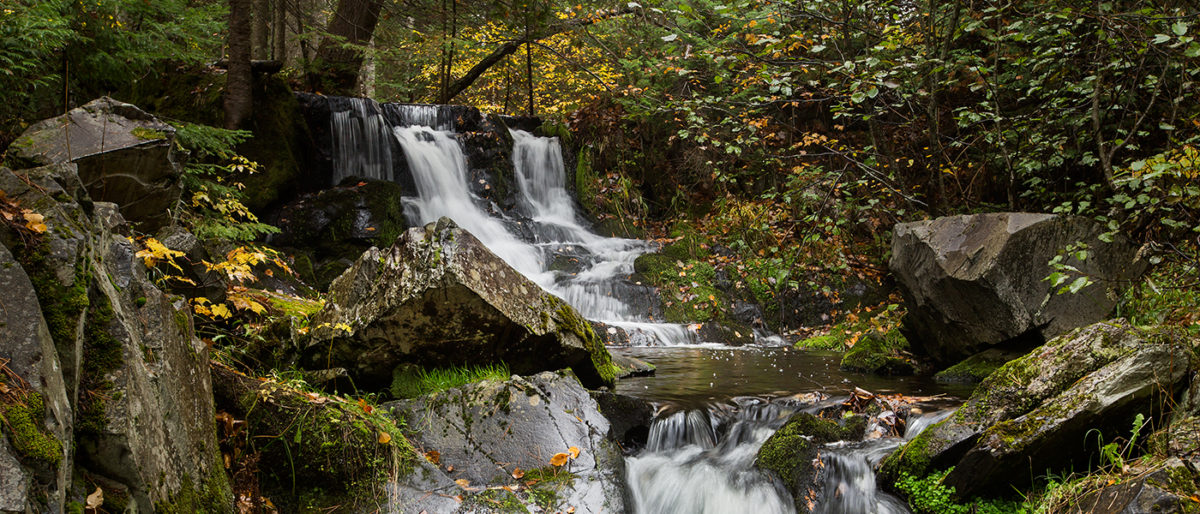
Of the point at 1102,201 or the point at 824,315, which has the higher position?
the point at 1102,201

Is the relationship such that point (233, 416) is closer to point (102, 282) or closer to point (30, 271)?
point (102, 282)

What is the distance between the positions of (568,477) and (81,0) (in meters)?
6.68

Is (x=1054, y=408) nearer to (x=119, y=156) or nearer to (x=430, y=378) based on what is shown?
(x=430, y=378)

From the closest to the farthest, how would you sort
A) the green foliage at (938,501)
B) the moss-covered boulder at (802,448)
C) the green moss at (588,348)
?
the green foliage at (938,501) < the moss-covered boulder at (802,448) < the green moss at (588,348)

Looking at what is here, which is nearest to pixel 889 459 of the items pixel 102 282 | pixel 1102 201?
pixel 102 282

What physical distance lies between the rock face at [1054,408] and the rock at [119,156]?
18.6ft

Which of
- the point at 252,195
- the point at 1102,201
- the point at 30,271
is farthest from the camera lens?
the point at 252,195

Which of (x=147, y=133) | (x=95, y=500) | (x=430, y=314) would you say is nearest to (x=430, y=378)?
(x=430, y=314)

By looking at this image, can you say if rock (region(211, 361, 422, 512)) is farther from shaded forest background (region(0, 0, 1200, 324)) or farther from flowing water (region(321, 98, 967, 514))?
shaded forest background (region(0, 0, 1200, 324))

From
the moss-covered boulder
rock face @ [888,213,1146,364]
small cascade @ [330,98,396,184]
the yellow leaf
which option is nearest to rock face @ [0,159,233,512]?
the yellow leaf

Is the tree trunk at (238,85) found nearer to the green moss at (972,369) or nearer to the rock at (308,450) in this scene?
the rock at (308,450)

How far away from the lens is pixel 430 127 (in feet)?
47.7

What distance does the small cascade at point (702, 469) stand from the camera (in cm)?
424

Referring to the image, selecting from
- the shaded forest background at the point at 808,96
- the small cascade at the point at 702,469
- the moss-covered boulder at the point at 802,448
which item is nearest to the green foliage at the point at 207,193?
the shaded forest background at the point at 808,96
